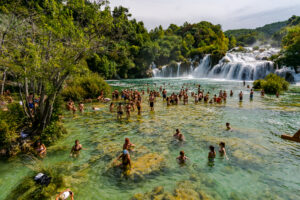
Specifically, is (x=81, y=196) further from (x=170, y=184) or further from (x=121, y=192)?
(x=170, y=184)

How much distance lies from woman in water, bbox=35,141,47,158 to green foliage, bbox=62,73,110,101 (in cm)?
1461

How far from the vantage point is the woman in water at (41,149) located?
901 cm

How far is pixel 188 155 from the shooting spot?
935 centimetres

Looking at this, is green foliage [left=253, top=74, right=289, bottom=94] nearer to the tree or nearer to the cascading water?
the cascading water

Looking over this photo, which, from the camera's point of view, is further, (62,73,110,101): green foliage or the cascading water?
the cascading water

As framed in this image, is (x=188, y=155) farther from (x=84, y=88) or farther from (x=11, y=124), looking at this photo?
(x=84, y=88)

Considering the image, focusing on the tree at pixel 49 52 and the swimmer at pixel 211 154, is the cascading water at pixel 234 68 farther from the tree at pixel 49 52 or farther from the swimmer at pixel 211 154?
the tree at pixel 49 52

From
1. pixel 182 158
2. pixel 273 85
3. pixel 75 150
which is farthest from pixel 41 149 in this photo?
pixel 273 85

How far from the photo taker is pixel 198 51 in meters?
77.9

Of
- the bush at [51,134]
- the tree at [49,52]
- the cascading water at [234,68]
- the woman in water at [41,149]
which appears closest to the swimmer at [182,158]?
the tree at [49,52]

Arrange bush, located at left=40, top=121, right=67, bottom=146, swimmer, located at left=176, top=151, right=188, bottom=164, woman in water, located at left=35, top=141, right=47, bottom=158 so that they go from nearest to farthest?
swimmer, located at left=176, top=151, right=188, bottom=164 < woman in water, located at left=35, top=141, right=47, bottom=158 < bush, located at left=40, top=121, right=67, bottom=146

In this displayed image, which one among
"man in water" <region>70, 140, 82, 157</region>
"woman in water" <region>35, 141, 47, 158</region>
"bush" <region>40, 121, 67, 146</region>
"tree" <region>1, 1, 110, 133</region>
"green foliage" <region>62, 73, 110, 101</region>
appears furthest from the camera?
"green foliage" <region>62, 73, 110, 101</region>

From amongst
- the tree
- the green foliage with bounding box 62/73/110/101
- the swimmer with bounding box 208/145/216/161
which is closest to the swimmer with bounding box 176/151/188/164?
the swimmer with bounding box 208/145/216/161

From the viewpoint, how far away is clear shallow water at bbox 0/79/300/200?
6.79 meters
